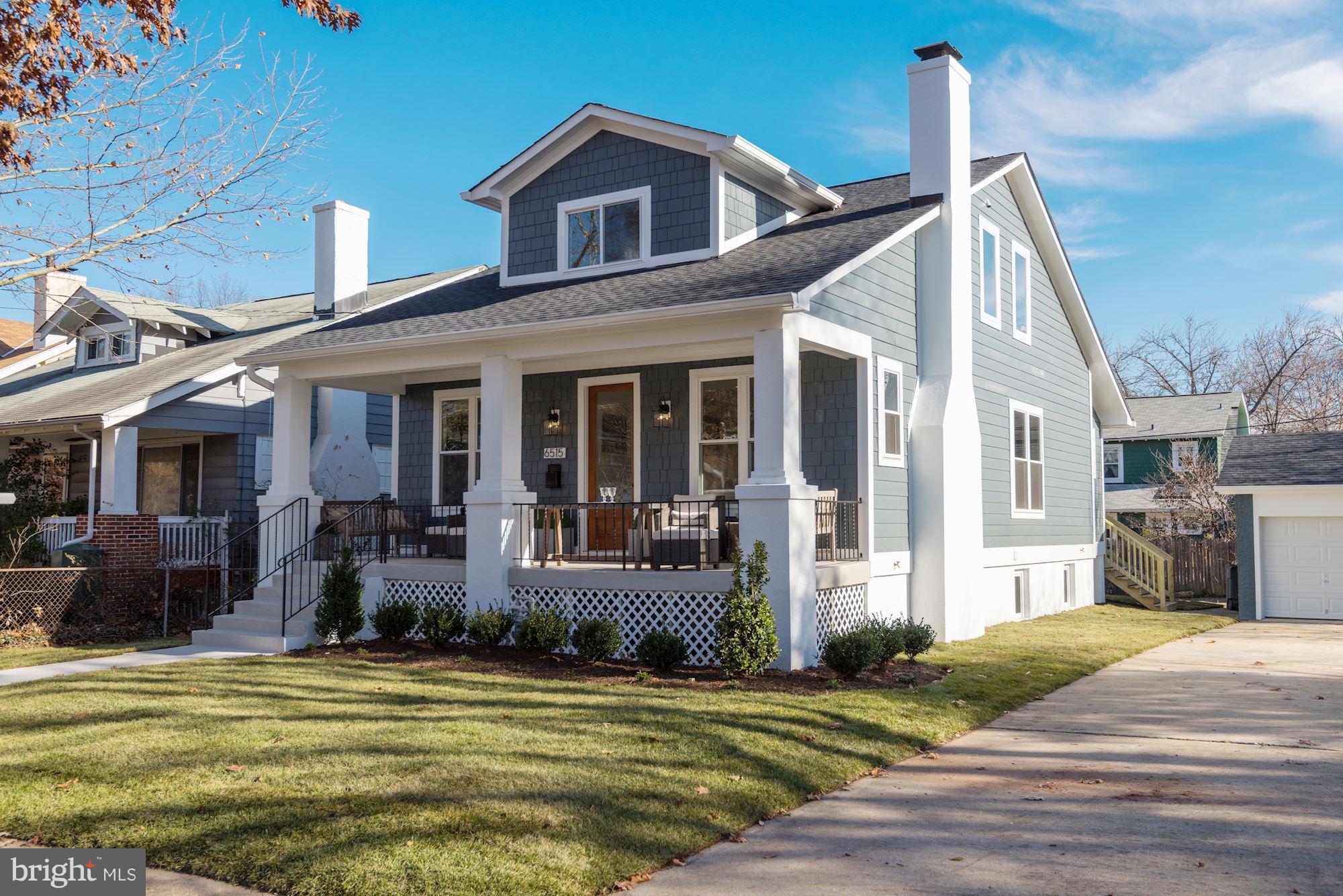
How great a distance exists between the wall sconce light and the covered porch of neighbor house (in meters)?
0.03

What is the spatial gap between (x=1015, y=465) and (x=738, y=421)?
556cm

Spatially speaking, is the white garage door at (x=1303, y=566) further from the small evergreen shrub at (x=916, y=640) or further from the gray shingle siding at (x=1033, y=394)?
the small evergreen shrub at (x=916, y=640)

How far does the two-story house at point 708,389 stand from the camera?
36.3ft

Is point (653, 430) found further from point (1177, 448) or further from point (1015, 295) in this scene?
point (1177, 448)

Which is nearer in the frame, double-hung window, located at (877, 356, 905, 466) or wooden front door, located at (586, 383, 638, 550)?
double-hung window, located at (877, 356, 905, 466)

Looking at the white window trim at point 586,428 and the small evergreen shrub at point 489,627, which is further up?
the white window trim at point 586,428

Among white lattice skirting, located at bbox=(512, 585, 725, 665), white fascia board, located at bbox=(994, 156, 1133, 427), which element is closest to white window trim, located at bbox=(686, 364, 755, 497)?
white lattice skirting, located at bbox=(512, 585, 725, 665)

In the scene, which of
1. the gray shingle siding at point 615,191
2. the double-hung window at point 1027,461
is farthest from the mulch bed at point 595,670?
the double-hung window at point 1027,461

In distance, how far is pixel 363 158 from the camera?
15148mm

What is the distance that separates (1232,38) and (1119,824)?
23086 millimetres

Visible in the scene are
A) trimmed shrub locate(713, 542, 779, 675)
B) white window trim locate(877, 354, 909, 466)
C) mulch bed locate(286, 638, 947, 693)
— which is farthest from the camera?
white window trim locate(877, 354, 909, 466)

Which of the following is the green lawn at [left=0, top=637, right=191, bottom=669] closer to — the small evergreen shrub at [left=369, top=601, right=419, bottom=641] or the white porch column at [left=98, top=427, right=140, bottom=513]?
the small evergreen shrub at [left=369, top=601, right=419, bottom=641]

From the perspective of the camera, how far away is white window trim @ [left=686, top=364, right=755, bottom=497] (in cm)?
1356

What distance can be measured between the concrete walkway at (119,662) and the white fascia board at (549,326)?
398 cm
